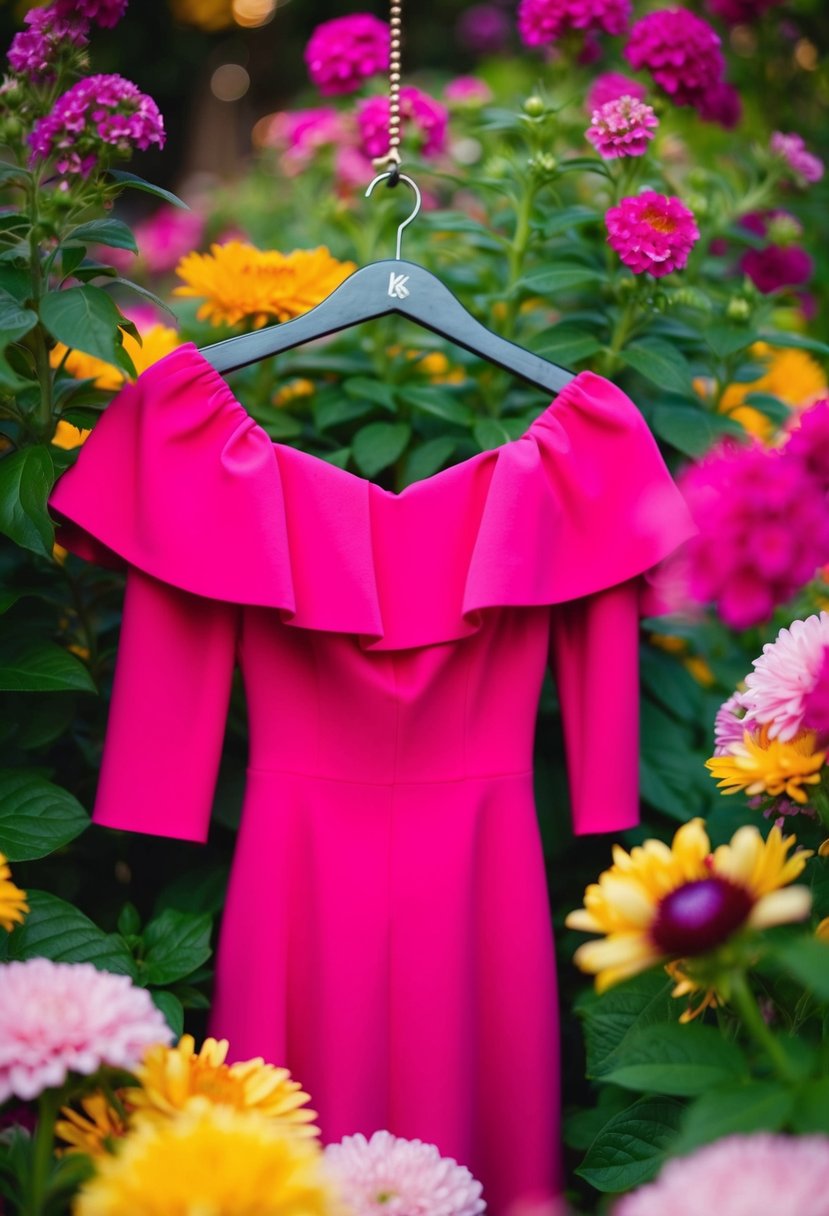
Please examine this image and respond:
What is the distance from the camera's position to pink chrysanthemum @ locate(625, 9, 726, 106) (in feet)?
4.35

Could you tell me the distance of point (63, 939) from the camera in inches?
40.4

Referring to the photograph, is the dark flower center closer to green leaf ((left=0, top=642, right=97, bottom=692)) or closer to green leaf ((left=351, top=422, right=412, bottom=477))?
green leaf ((left=0, top=642, right=97, bottom=692))

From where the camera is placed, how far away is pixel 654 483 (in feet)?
3.70

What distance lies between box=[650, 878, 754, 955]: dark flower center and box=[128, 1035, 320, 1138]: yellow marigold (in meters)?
0.26

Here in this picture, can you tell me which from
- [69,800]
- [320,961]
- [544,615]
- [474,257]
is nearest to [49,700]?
[69,800]

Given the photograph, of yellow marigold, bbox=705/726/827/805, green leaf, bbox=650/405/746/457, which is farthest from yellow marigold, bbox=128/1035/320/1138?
green leaf, bbox=650/405/746/457

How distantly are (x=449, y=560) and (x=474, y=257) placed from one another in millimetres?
687

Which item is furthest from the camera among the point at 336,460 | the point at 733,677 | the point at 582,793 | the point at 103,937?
the point at 733,677

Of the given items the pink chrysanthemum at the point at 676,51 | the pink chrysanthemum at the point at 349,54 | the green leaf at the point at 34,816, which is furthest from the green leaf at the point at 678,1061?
the pink chrysanthemum at the point at 349,54

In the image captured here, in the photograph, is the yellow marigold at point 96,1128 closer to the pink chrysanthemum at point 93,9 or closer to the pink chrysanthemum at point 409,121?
the pink chrysanthemum at point 93,9

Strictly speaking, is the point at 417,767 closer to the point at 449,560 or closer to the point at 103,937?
the point at 449,560

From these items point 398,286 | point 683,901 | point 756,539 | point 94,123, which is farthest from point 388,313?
point 683,901

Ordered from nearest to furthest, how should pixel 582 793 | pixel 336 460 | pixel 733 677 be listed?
pixel 582 793
pixel 336 460
pixel 733 677

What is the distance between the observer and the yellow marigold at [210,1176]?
62 cm
